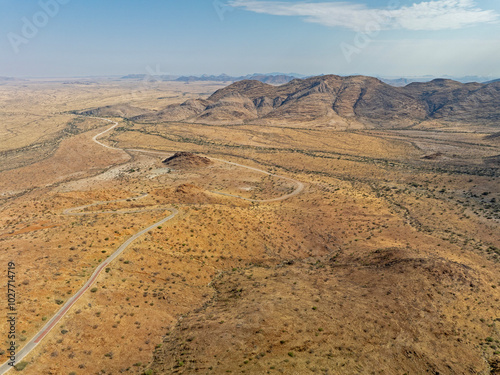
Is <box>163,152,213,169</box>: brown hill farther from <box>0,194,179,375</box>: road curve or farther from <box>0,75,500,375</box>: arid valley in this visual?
<box>0,194,179,375</box>: road curve

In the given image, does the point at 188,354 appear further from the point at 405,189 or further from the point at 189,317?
the point at 405,189

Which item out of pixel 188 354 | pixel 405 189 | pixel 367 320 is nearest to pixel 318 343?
pixel 367 320

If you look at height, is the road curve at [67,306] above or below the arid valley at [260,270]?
above

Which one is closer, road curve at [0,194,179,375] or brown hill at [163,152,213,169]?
road curve at [0,194,179,375]

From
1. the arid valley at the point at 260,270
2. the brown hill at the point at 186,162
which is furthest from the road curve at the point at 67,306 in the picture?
the brown hill at the point at 186,162

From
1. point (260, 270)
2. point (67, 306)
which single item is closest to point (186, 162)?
point (260, 270)

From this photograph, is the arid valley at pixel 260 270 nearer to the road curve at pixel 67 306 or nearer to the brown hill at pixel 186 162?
the road curve at pixel 67 306

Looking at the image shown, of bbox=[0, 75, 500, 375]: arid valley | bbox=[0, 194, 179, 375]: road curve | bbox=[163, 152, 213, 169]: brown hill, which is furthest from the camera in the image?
bbox=[163, 152, 213, 169]: brown hill

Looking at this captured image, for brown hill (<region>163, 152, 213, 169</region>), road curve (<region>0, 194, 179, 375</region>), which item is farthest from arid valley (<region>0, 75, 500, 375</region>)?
brown hill (<region>163, 152, 213, 169</region>)

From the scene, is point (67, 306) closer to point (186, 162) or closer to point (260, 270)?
point (260, 270)
